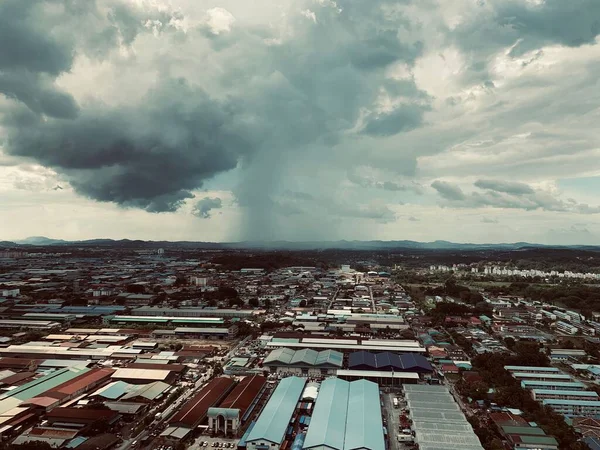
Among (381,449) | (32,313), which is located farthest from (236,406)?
(32,313)

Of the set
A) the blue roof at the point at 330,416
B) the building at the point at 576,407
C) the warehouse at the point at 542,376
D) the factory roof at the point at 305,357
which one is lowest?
the building at the point at 576,407

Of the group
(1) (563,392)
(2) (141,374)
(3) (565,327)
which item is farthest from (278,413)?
(3) (565,327)

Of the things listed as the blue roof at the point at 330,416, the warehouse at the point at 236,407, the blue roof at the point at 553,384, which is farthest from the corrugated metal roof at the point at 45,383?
the blue roof at the point at 553,384

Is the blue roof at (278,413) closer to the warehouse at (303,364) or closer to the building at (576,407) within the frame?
the warehouse at (303,364)

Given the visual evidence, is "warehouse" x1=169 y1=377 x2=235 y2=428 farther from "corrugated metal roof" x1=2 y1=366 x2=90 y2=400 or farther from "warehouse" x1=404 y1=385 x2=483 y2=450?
"warehouse" x1=404 y1=385 x2=483 y2=450

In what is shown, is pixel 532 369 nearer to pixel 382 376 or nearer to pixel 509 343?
pixel 509 343

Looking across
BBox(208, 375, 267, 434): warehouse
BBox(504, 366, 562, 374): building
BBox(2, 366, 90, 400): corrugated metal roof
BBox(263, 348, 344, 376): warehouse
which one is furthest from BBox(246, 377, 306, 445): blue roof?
BBox(504, 366, 562, 374): building
